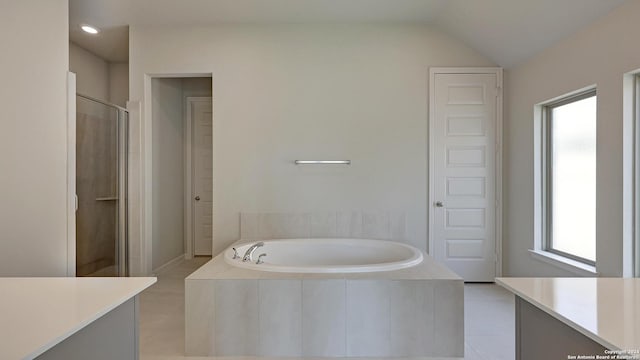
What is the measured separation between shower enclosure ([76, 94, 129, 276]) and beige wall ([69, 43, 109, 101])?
0.85 meters

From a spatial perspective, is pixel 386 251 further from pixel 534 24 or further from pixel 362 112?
pixel 534 24

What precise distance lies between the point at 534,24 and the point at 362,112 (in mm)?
1572

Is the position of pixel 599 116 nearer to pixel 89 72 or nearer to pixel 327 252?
pixel 327 252

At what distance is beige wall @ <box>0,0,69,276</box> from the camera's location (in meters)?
2.01

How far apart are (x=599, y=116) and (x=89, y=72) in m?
4.98

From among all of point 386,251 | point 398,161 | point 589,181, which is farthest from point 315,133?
point 589,181

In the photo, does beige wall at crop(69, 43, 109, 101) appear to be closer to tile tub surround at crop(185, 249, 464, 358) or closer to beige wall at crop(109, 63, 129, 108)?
beige wall at crop(109, 63, 129, 108)

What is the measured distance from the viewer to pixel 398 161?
3.61m

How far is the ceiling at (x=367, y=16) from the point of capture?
2.90 meters

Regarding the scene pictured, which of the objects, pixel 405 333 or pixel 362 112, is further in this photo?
pixel 362 112

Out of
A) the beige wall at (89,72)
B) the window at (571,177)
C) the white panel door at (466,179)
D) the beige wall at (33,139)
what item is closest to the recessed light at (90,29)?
the beige wall at (89,72)

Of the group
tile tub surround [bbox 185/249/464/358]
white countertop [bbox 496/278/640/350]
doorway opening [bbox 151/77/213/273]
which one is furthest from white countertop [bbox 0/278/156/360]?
doorway opening [bbox 151/77/213/273]

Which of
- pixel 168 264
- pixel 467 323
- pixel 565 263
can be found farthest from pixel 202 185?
pixel 565 263

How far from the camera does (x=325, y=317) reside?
6.96 feet
